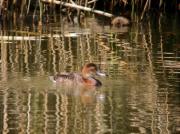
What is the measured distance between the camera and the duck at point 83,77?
9555 mm

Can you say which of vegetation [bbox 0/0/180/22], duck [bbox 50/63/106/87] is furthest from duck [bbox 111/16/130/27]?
duck [bbox 50/63/106/87]

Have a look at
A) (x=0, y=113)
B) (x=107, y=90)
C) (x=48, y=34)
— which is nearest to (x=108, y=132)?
(x=0, y=113)

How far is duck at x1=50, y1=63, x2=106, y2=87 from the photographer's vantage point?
9555 millimetres

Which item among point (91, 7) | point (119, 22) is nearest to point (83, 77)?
point (119, 22)

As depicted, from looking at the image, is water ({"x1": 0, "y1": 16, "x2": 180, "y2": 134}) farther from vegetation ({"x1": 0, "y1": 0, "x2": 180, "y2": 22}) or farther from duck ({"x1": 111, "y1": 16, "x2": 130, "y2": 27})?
duck ({"x1": 111, "y1": 16, "x2": 130, "y2": 27})

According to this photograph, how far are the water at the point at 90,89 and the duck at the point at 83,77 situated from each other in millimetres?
100

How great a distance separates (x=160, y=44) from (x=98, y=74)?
406 centimetres

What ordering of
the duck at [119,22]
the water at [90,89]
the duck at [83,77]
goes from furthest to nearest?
the duck at [119,22], the duck at [83,77], the water at [90,89]

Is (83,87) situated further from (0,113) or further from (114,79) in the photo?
(0,113)

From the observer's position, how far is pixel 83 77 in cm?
985

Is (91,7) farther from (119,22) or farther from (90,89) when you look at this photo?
(90,89)

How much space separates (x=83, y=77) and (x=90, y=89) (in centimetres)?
37

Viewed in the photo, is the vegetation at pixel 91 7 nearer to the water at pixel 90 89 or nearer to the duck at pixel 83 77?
the water at pixel 90 89

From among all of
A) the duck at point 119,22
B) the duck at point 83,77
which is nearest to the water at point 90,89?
the duck at point 83,77
